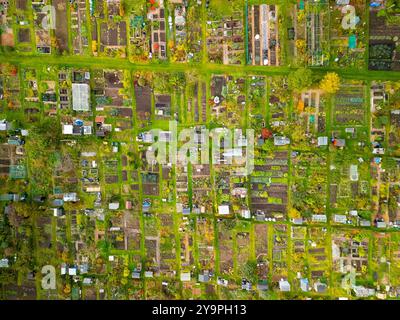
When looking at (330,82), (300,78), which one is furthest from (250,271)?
(330,82)

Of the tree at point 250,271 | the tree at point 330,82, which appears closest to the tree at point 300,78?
the tree at point 330,82

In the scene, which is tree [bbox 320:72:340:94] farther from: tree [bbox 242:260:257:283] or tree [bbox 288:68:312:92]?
tree [bbox 242:260:257:283]

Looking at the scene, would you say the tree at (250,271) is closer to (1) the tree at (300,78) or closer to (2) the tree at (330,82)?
(1) the tree at (300,78)

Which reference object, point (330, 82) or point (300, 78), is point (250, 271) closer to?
point (300, 78)

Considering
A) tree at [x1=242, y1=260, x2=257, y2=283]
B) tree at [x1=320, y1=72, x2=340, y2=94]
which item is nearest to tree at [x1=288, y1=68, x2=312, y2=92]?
tree at [x1=320, y1=72, x2=340, y2=94]
